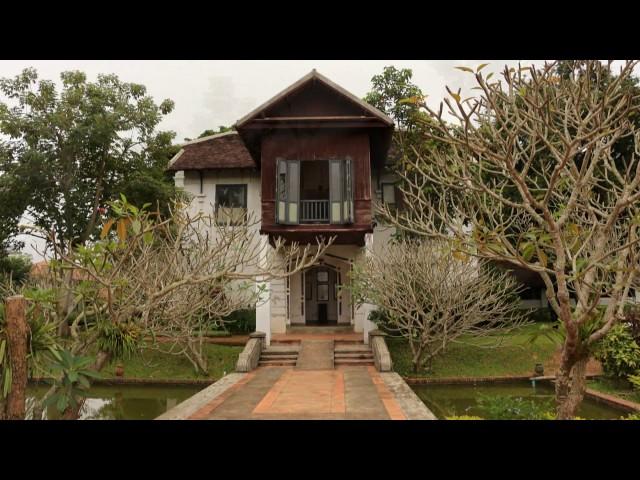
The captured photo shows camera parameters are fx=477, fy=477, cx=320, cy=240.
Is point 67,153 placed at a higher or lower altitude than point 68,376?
higher

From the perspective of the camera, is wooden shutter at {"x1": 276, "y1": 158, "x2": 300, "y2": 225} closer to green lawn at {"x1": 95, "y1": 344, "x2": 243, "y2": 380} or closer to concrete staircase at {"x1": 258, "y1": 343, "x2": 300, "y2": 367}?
concrete staircase at {"x1": 258, "y1": 343, "x2": 300, "y2": 367}

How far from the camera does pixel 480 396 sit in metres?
10.7

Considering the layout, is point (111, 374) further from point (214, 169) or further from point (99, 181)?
point (214, 169)

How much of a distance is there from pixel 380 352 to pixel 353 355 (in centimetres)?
138

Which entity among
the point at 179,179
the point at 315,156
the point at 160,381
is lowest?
the point at 160,381

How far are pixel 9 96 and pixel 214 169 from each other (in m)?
7.26

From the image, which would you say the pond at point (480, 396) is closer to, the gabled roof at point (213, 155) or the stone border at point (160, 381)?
the stone border at point (160, 381)

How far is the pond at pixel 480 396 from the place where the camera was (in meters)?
Answer: 9.62

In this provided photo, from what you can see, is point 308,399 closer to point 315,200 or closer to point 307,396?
point 307,396

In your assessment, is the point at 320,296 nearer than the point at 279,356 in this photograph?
No

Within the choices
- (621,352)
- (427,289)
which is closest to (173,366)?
(427,289)

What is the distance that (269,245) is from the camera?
15.7 meters

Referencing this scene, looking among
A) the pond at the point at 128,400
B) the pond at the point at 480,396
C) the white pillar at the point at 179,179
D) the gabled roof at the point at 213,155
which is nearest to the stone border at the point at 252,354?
the pond at the point at 128,400

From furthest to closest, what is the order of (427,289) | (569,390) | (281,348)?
(281,348)
(427,289)
(569,390)
